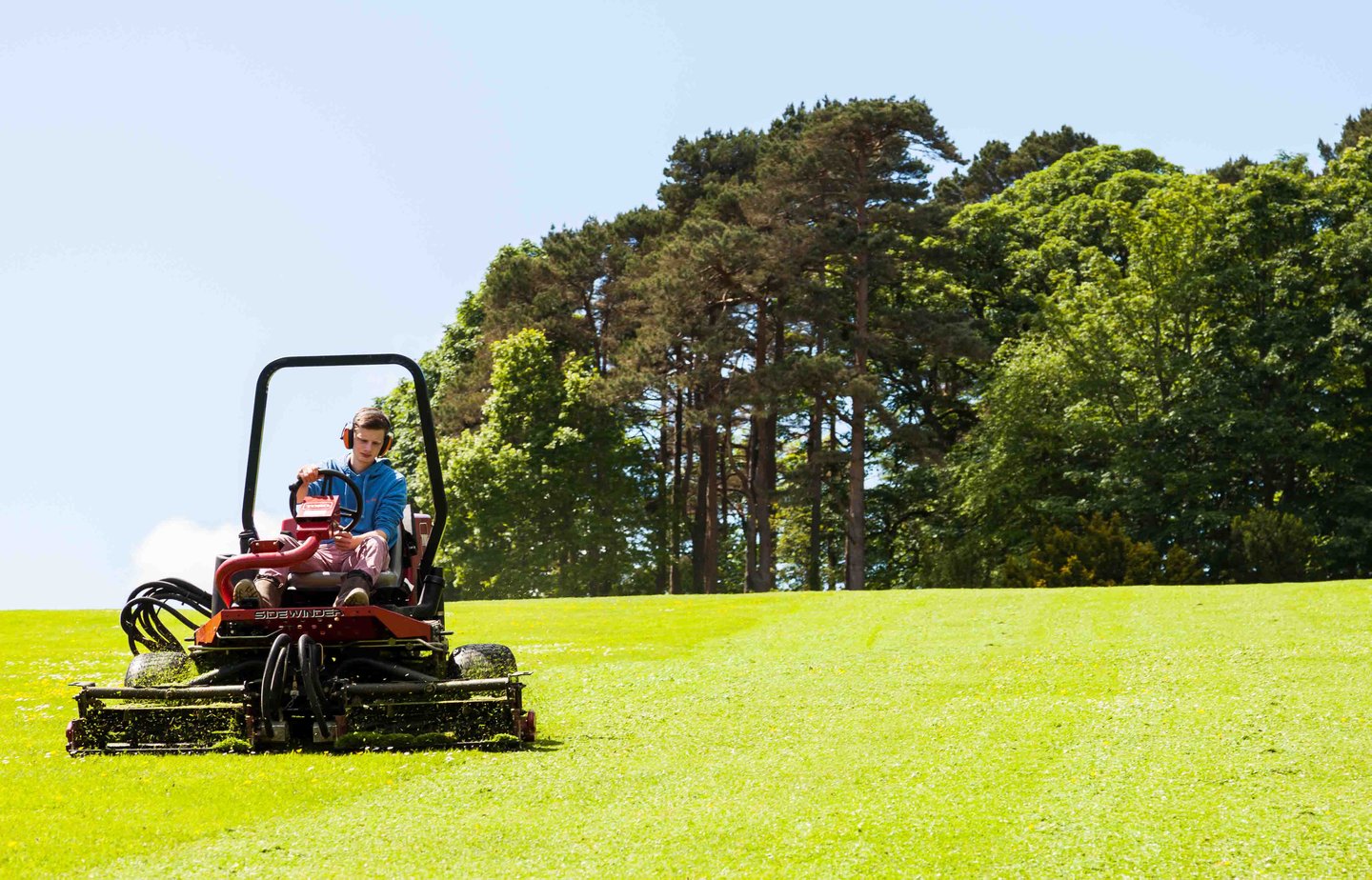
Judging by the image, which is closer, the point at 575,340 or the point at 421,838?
the point at 421,838

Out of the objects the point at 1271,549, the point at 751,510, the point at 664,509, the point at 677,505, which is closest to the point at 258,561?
the point at 1271,549

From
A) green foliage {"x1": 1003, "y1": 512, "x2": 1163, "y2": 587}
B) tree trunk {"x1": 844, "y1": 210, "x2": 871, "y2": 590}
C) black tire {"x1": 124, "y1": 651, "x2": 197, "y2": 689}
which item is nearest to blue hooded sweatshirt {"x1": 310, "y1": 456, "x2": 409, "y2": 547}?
black tire {"x1": 124, "y1": 651, "x2": 197, "y2": 689}

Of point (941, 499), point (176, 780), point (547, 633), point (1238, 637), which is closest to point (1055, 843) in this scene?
point (176, 780)

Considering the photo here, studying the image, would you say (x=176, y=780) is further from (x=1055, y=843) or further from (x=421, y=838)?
(x=1055, y=843)

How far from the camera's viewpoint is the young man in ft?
39.7

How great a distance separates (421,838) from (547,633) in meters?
19.1

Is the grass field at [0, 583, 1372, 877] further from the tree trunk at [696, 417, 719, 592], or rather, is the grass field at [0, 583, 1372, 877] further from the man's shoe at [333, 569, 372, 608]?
the tree trunk at [696, 417, 719, 592]

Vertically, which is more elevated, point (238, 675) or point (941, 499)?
point (941, 499)

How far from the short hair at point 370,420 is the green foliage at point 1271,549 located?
130 ft

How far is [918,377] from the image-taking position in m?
63.4

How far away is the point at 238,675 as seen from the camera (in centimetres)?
1227

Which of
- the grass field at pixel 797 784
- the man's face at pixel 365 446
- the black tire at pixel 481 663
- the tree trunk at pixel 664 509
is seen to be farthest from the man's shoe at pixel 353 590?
the tree trunk at pixel 664 509

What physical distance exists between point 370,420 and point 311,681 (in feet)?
7.87

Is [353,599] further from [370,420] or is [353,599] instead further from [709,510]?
[709,510]
